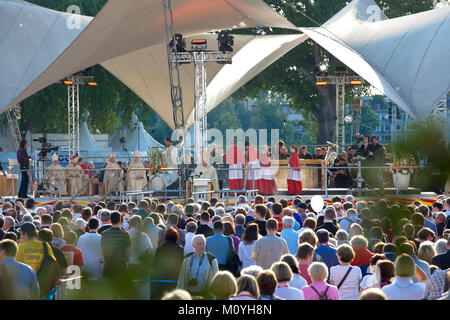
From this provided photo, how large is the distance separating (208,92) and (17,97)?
9514 mm

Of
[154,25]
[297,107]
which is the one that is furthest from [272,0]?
[154,25]

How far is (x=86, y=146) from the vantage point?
3912cm

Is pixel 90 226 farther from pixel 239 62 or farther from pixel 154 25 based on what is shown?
pixel 239 62

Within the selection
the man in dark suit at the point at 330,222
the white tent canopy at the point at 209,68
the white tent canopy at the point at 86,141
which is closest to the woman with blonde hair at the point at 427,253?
the man in dark suit at the point at 330,222

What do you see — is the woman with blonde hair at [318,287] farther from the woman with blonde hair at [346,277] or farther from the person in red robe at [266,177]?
the person in red robe at [266,177]

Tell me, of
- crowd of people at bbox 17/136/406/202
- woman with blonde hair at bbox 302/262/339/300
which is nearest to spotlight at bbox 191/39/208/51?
crowd of people at bbox 17/136/406/202

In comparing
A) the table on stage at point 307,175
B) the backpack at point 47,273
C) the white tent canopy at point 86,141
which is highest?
the white tent canopy at point 86,141

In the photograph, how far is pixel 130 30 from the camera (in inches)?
792

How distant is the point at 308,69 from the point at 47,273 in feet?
99.9

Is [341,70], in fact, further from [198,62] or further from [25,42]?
[25,42]

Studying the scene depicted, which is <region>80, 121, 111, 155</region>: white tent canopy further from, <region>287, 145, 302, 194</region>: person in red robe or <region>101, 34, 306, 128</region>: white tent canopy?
<region>287, 145, 302, 194</region>: person in red robe

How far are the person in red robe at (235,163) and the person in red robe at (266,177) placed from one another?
2.23ft

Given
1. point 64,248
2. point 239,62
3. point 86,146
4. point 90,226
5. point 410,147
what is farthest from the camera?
point 86,146

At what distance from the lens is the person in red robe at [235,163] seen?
2059cm
